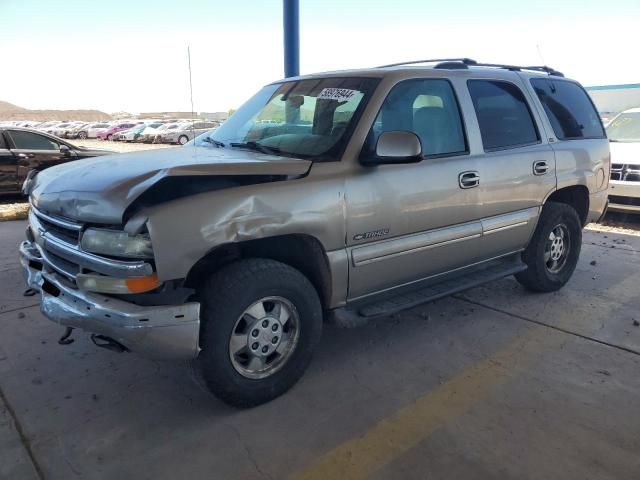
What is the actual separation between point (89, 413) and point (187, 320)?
3.20 feet

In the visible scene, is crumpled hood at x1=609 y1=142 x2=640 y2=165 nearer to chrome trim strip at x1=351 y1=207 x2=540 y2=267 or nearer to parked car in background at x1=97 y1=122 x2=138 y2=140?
chrome trim strip at x1=351 y1=207 x2=540 y2=267

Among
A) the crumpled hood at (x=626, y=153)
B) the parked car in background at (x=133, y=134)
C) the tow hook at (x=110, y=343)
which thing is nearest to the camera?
the tow hook at (x=110, y=343)

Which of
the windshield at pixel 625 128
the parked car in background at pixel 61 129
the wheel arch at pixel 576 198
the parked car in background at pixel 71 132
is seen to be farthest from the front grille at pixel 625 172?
Result: the parked car in background at pixel 61 129

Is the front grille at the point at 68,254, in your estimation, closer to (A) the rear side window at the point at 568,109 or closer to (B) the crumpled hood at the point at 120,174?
(B) the crumpled hood at the point at 120,174

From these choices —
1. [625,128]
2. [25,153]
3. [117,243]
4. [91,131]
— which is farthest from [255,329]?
[91,131]

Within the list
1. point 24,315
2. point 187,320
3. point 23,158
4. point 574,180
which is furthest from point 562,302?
point 23,158

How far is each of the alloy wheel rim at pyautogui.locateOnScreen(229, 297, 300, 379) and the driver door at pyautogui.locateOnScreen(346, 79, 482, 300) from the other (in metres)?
0.47

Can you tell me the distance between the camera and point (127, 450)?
2.63 metres

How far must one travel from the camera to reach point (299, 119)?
12.0 feet

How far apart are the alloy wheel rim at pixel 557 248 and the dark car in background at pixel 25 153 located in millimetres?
8322

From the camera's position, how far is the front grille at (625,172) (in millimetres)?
7663

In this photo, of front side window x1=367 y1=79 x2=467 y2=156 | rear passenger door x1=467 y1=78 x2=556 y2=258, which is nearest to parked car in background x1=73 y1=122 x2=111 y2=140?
rear passenger door x1=467 y1=78 x2=556 y2=258

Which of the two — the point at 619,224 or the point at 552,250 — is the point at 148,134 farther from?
the point at 552,250

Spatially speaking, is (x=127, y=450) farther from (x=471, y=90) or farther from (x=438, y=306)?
(x=471, y=90)
